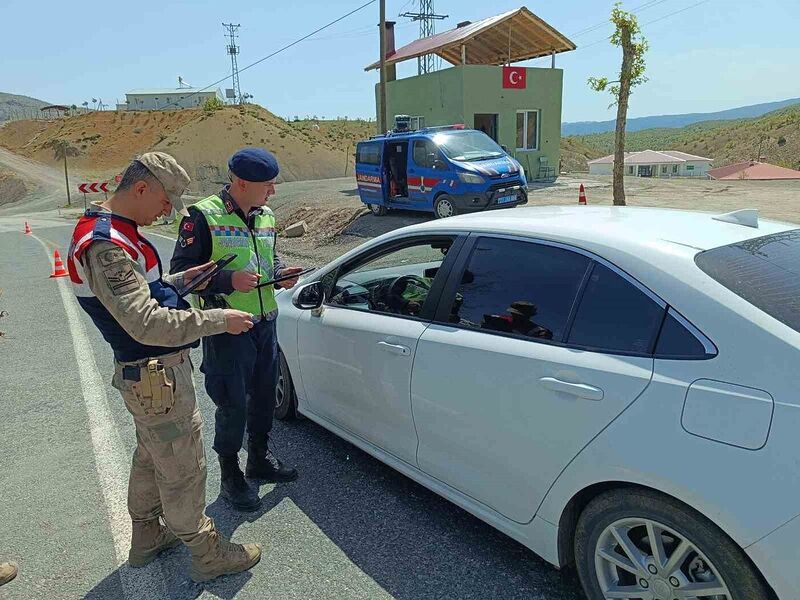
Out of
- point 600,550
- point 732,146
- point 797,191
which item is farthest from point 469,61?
point 732,146

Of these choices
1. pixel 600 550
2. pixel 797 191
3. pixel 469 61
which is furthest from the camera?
pixel 469 61

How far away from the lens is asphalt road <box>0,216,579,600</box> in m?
2.53

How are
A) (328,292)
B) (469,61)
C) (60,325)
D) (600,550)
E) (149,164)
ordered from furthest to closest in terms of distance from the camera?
1. (469,61)
2. (60,325)
3. (328,292)
4. (149,164)
5. (600,550)

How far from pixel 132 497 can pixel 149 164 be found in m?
1.53

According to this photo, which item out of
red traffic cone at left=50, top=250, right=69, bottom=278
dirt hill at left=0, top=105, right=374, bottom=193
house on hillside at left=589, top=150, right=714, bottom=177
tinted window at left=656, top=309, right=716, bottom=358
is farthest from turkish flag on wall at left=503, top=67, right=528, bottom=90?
house on hillside at left=589, top=150, right=714, bottom=177

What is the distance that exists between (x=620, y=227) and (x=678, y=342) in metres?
0.64

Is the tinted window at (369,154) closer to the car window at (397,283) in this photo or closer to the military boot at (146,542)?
the car window at (397,283)

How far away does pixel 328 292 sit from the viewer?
351 centimetres

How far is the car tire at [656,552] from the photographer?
1734 mm

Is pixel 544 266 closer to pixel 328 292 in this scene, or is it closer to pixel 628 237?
pixel 628 237

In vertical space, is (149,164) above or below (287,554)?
above

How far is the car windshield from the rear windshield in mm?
10668

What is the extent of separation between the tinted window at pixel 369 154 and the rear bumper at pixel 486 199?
9.93 feet

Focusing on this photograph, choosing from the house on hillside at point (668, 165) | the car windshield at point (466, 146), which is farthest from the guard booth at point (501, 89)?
the house on hillside at point (668, 165)
